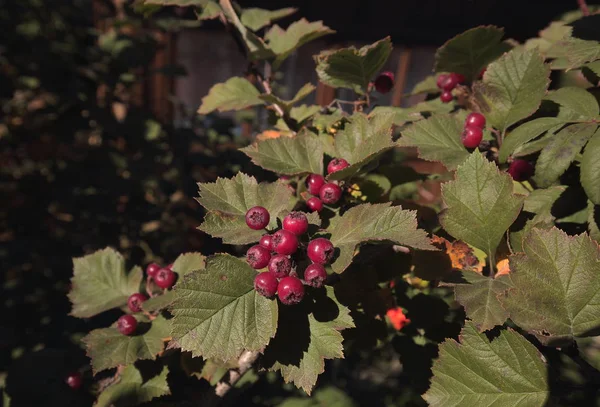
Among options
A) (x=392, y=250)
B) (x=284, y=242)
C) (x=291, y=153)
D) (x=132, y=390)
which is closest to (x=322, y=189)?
(x=291, y=153)

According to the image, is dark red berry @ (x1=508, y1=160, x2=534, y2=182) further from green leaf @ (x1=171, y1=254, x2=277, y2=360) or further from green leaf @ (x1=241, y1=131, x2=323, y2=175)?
green leaf @ (x1=171, y1=254, x2=277, y2=360)

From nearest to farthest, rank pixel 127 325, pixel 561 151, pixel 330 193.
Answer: pixel 561 151
pixel 330 193
pixel 127 325

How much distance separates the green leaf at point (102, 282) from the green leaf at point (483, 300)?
1088 millimetres

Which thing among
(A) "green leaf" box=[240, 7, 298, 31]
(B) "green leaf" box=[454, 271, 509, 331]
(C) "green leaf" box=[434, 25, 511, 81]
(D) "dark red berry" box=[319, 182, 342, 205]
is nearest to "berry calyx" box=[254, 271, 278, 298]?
(D) "dark red berry" box=[319, 182, 342, 205]

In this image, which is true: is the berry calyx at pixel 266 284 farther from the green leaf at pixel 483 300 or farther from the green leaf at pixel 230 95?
the green leaf at pixel 230 95

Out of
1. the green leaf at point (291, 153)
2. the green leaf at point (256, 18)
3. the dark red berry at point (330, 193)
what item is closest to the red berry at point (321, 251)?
the dark red berry at point (330, 193)

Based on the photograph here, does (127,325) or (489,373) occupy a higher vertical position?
(489,373)

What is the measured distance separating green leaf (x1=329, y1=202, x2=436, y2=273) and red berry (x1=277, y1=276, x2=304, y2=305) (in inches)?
3.5

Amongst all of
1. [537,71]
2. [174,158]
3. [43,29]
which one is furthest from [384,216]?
[43,29]

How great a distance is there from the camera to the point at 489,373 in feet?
3.07

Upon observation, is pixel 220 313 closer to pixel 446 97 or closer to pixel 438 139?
pixel 438 139

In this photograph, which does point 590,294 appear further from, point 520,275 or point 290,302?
point 290,302

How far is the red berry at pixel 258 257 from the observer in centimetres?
98

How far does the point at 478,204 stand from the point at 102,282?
128cm
